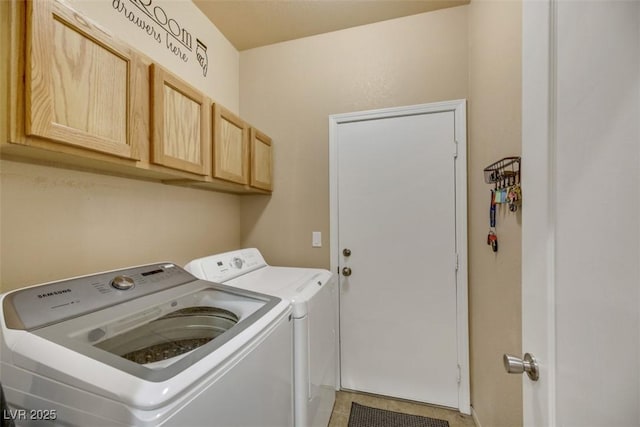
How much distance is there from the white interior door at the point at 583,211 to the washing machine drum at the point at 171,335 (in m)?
0.98

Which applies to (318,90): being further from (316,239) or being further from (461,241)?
(461,241)

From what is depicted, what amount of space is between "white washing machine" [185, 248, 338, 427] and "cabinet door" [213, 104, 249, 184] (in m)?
0.53

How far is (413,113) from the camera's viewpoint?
1881mm

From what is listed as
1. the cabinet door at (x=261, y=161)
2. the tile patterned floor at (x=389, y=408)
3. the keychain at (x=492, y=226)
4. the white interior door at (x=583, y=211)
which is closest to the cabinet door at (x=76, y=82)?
the cabinet door at (x=261, y=161)

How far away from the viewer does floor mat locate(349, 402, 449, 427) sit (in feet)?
5.46

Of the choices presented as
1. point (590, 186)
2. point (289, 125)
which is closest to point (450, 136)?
point (289, 125)

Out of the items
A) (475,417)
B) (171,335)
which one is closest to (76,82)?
(171,335)

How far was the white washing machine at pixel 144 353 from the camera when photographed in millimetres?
555

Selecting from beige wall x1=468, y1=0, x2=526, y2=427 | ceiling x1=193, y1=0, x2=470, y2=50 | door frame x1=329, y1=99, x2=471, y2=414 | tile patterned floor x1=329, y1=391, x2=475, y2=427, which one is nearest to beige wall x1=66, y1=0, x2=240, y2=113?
ceiling x1=193, y1=0, x2=470, y2=50

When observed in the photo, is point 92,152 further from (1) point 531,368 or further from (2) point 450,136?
(2) point 450,136

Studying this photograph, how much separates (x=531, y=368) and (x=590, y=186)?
0.41 metres

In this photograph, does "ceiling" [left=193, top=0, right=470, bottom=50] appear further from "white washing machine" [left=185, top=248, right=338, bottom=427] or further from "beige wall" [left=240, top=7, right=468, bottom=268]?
"white washing machine" [left=185, top=248, right=338, bottom=427]

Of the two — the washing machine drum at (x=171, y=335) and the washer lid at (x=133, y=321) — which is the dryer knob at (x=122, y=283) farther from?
the washing machine drum at (x=171, y=335)

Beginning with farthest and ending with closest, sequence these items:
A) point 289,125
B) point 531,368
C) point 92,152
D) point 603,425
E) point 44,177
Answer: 1. point 289,125
2. point 44,177
3. point 92,152
4. point 531,368
5. point 603,425
